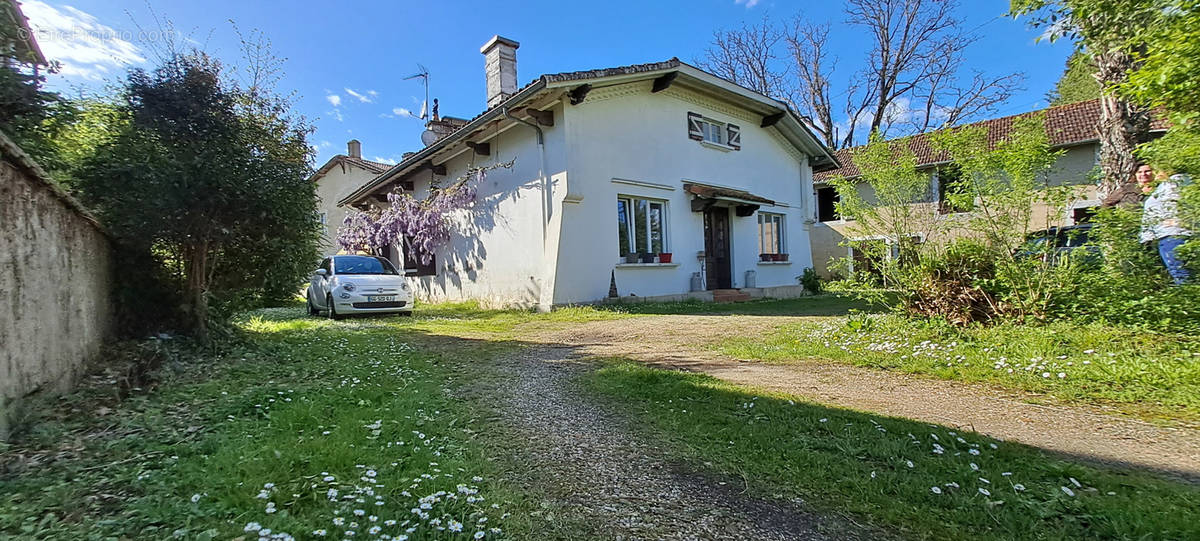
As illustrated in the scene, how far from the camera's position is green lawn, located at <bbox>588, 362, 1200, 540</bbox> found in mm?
2049

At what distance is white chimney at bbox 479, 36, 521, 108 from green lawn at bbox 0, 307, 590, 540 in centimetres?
1081

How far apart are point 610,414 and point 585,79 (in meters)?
8.13

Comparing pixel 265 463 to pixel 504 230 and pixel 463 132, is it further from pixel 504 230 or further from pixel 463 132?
pixel 463 132

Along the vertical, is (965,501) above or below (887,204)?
below

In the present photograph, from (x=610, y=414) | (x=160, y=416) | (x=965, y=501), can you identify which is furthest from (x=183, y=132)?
(x=965, y=501)

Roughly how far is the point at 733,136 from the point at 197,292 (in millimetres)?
12746

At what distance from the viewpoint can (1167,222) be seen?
4.46m

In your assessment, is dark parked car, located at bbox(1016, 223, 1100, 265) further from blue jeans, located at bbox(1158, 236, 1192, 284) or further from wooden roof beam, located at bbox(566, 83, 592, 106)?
wooden roof beam, located at bbox(566, 83, 592, 106)

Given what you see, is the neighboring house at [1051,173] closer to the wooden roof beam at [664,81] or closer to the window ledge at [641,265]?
the window ledge at [641,265]

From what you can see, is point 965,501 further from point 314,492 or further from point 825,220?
point 825,220

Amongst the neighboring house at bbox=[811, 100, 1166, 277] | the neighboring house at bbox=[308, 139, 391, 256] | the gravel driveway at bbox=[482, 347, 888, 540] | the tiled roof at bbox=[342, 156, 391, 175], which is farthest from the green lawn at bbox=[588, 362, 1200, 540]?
the neighboring house at bbox=[308, 139, 391, 256]

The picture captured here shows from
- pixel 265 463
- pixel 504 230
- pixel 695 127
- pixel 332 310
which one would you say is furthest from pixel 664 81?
pixel 265 463

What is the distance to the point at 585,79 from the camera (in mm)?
10195

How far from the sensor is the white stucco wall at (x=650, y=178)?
10797 mm
